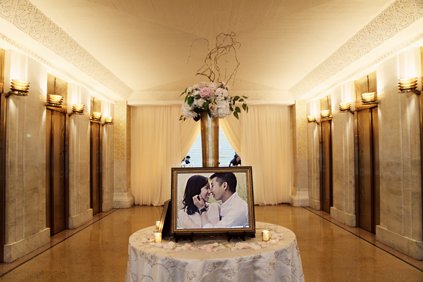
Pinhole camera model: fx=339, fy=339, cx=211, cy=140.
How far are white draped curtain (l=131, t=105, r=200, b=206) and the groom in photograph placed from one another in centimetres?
688

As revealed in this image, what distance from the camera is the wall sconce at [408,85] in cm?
421

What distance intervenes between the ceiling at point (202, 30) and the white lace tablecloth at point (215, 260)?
3137 mm

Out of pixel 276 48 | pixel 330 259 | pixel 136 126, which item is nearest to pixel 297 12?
pixel 276 48

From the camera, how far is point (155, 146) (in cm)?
903

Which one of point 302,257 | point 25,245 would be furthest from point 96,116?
point 302,257

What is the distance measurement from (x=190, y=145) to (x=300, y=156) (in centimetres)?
286

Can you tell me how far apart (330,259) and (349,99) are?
10.6ft

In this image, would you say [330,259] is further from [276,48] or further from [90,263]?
[276,48]

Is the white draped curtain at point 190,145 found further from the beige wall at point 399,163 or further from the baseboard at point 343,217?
the beige wall at point 399,163

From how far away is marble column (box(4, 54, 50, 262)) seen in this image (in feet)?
14.1

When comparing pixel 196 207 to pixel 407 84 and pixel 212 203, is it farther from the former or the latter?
pixel 407 84

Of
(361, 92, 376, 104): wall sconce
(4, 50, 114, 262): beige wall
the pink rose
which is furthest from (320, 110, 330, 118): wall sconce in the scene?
the pink rose

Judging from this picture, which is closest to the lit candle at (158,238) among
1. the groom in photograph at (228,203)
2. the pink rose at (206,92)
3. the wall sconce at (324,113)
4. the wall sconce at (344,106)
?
the groom in photograph at (228,203)

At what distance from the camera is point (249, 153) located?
9008 millimetres
